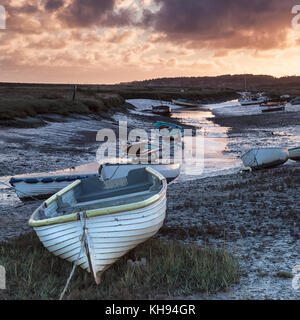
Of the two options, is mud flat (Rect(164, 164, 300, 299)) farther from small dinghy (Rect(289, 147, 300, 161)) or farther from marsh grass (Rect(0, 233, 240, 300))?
small dinghy (Rect(289, 147, 300, 161))

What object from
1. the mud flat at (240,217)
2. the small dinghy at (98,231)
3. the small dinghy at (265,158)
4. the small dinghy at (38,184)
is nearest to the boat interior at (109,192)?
the mud flat at (240,217)

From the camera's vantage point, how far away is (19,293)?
693 centimetres

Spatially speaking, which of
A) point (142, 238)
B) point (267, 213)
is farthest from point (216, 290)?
point (267, 213)

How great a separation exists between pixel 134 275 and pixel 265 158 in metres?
12.4

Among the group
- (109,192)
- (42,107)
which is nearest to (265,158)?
(109,192)

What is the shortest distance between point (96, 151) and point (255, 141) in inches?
510

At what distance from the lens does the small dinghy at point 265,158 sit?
1827cm

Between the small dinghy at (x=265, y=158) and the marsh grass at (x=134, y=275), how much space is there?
10.8 meters

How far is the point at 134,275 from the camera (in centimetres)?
746

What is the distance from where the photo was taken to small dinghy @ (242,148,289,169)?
719 inches

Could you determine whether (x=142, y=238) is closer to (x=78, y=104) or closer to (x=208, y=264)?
(x=208, y=264)

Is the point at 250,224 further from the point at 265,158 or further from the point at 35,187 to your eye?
the point at 265,158

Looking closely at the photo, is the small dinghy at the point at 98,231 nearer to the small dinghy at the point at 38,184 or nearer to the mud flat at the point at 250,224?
the mud flat at the point at 250,224

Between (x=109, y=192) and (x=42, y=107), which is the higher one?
(x=42, y=107)
